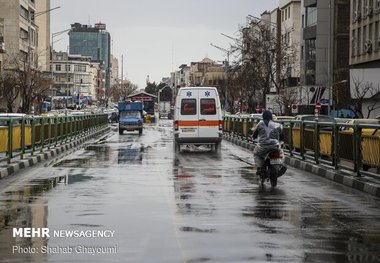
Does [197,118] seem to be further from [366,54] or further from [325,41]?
[325,41]

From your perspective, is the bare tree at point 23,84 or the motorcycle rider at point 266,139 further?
the bare tree at point 23,84

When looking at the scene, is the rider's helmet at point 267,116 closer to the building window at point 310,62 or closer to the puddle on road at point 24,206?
the puddle on road at point 24,206

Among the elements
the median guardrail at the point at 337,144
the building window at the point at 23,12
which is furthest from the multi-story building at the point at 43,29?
the median guardrail at the point at 337,144

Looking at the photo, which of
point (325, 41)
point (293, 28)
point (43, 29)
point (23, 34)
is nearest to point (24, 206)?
point (325, 41)

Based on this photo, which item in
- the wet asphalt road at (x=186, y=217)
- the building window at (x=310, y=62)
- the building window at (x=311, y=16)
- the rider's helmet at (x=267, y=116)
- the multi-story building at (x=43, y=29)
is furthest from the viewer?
the multi-story building at (x=43, y=29)

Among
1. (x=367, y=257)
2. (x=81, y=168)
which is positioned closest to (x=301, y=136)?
(x=81, y=168)

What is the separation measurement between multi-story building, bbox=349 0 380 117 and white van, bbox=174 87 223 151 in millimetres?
23281

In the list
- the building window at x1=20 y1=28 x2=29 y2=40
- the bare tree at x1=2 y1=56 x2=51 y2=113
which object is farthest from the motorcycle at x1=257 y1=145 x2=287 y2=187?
the building window at x1=20 y1=28 x2=29 y2=40

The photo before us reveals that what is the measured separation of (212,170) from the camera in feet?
72.1

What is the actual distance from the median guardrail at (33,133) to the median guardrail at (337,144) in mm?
9116

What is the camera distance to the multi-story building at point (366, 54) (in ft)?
185

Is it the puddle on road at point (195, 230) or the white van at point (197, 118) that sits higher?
the white van at point (197, 118)

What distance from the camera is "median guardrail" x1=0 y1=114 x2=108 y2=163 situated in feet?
69.3

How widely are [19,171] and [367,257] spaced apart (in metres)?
14.5
